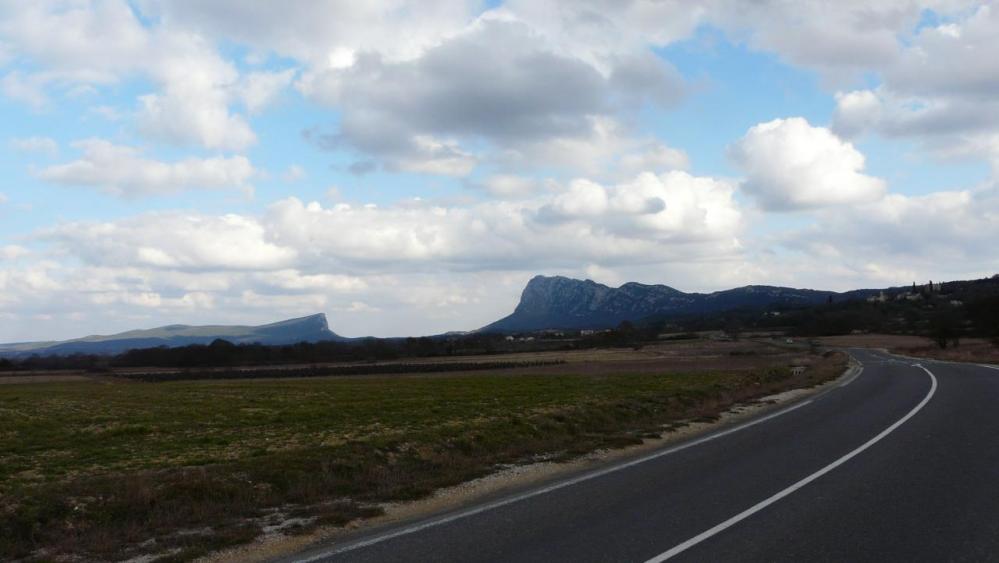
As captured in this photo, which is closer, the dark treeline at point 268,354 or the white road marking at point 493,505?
the white road marking at point 493,505

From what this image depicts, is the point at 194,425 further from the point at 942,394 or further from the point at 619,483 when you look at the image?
the point at 942,394

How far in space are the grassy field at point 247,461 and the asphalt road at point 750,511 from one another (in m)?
1.91

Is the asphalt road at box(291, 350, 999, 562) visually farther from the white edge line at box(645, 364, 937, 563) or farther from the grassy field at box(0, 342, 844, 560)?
the grassy field at box(0, 342, 844, 560)

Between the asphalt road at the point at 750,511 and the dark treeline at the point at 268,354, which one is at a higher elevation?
the dark treeline at the point at 268,354

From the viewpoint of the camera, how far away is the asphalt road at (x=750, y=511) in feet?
27.3

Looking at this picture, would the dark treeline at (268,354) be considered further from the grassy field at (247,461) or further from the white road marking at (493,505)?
the white road marking at (493,505)

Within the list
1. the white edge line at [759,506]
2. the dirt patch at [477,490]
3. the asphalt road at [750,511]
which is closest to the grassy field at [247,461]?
the dirt patch at [477,490]

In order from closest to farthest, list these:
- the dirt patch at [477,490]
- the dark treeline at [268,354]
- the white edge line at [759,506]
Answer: the white edge line at [759,506]
the dirt patch at [477,490]
the dark treeline at [268,354]

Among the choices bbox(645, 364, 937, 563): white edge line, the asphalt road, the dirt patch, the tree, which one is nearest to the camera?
bbox(645, 364, 937, 563): white edge line

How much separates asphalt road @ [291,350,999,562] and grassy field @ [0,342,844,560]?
191 cm

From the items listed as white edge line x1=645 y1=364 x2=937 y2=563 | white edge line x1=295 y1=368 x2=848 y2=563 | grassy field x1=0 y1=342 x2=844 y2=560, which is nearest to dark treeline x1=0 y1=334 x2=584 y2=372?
grassy field x1=0 y1=342 x2=844 y2=560

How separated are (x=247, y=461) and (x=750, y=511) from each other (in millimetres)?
10388

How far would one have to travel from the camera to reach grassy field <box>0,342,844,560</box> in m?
10.4

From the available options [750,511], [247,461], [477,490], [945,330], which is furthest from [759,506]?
[945,330]
